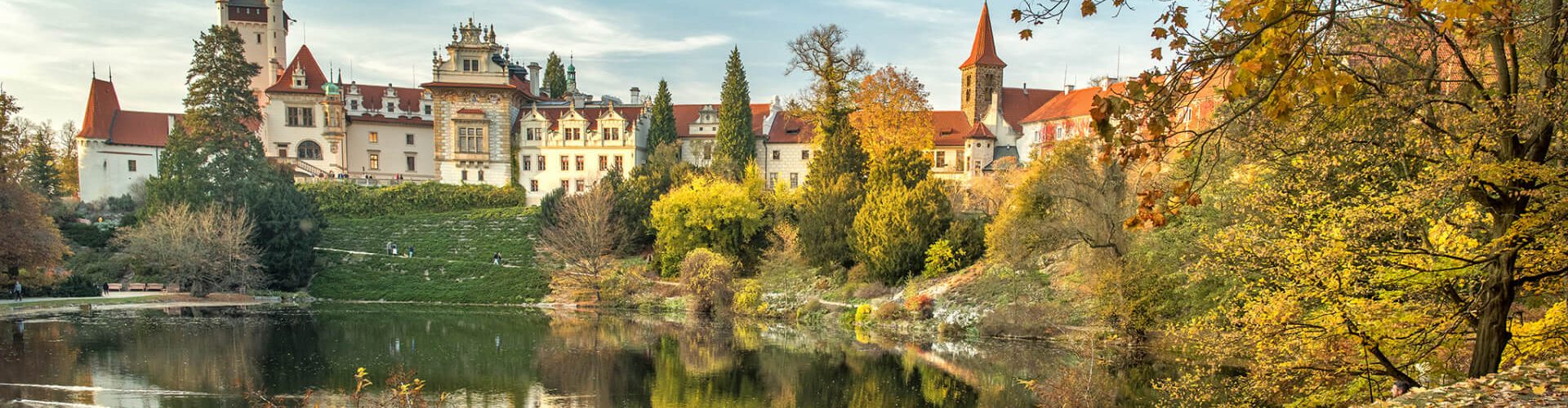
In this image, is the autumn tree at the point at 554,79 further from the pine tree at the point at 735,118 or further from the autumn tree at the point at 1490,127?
the autumn tree at the point at 1490,127

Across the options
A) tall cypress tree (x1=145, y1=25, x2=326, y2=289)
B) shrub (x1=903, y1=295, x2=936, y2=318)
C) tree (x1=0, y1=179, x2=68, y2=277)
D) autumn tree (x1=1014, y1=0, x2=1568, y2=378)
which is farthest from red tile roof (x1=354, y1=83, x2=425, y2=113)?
autumn tree (x1=1014, y1=0, x2=1568, y2=378)

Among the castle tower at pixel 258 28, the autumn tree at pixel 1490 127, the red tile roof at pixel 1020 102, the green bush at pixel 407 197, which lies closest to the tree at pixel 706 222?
the green bush at pixel 407 197

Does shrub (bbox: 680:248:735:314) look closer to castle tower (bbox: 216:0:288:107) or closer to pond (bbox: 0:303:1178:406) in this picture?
pond (bbox: 0:303:1178:406)

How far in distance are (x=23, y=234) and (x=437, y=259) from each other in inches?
610

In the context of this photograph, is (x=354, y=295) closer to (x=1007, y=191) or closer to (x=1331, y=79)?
(x=1007, y=191)

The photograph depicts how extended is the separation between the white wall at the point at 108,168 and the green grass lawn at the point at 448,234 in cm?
1437

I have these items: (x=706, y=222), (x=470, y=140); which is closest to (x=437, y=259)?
(x=470, y=140)

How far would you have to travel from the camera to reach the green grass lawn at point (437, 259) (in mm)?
40531

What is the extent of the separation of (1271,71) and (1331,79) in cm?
25

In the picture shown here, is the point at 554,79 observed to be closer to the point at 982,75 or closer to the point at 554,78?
the point at 554,78

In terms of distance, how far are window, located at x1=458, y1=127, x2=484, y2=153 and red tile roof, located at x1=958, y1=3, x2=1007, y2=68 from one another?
2969cm

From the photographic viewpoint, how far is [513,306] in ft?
127

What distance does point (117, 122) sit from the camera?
179 feet

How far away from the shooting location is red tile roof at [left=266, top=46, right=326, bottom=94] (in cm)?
5534
